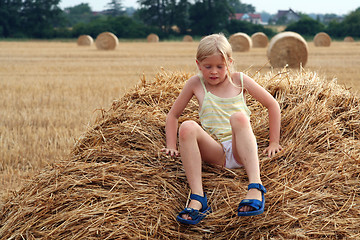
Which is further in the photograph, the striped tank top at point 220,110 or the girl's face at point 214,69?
the striped tank top at point 220,110

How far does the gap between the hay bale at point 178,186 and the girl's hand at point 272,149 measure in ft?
0.11

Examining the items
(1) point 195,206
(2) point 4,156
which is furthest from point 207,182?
(2) point 4,156

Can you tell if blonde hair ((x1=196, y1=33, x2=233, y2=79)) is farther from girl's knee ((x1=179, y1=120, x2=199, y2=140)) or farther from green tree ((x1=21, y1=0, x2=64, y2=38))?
green tree ((x1=21, y1=0, x2=64, y2=38))

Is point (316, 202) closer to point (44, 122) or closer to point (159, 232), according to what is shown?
point (159, 232)

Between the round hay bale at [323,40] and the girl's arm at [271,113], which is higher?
the girl's arm at [271,113]

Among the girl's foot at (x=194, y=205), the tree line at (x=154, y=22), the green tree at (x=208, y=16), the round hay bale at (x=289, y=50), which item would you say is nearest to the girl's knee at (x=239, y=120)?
the girl's foot at (x=194, y=205)

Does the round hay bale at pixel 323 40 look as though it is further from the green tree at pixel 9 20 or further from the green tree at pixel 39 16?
the green tree at pixel 9 20

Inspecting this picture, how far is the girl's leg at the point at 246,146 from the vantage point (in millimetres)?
2725

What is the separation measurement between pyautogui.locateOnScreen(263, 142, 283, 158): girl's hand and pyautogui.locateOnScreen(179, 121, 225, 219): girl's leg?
32cm

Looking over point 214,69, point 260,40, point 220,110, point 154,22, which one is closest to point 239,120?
point 220,110

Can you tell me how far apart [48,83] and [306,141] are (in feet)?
29.4

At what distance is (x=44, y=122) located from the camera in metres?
6.90

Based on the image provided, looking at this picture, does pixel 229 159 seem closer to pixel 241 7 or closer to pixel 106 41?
pixel 106 41

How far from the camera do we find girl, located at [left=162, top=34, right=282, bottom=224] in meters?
2.68
